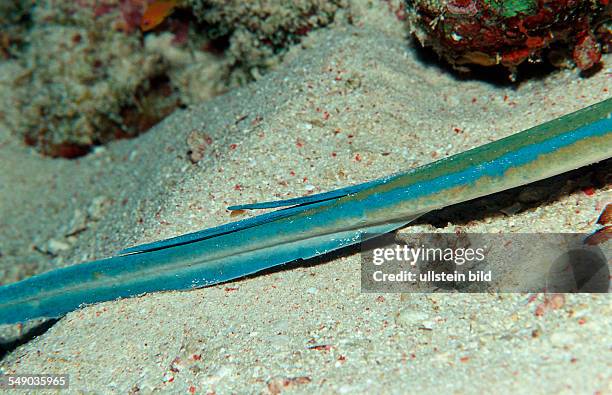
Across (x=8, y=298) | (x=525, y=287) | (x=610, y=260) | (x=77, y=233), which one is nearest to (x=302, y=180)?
(x=525, y=287)

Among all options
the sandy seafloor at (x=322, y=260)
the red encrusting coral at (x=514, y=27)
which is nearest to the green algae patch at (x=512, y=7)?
the red encrusting coral at (x=514, y=27)

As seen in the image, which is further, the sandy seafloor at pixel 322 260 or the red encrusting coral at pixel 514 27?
the red encrusting coral at pixel 514 27

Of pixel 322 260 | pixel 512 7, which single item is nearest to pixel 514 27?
pixel 512 7

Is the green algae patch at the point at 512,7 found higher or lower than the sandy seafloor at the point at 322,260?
higher

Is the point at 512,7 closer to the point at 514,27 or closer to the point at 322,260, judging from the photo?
the point at 514,27

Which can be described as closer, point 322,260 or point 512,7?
point 322,260

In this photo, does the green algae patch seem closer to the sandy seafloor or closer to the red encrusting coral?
the red encrusting coral

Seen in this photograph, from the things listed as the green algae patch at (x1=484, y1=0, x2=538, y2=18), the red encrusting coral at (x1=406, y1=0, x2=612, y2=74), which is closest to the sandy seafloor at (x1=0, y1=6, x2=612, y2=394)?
the red encrusting coral at (x1=406, y1=0, x2=612, y2=74)

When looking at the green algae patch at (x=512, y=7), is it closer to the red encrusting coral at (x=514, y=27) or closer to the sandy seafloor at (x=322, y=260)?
the red encrusting coral at (x=514, y=27)

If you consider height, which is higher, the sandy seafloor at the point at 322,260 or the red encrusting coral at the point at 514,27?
the red encrusting coral at the point at 514,27

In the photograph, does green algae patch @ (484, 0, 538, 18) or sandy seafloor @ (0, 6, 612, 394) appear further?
green algae patch @ (484, 0, 538, 18)
